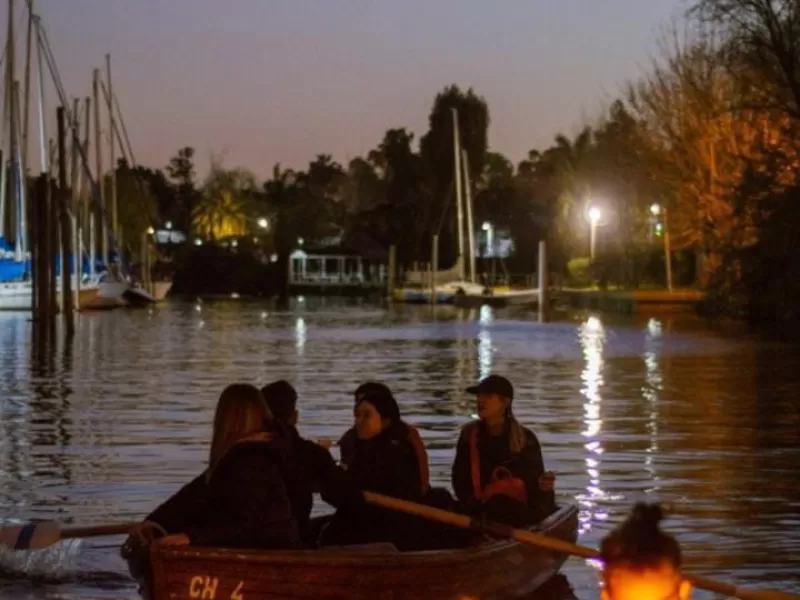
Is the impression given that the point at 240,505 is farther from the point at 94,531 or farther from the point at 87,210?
the point at 87,210

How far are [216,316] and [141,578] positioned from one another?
67309mm

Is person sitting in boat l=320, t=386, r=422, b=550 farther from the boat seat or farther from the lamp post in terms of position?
the lamp post

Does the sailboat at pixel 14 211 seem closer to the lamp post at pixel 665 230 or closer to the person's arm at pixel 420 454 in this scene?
the lamp post at pixel 665 230

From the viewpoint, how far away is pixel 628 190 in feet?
293

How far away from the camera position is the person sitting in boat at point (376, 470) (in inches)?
447

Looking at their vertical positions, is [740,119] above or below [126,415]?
above

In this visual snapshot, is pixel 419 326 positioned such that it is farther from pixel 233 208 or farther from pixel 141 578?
pixel 233 208

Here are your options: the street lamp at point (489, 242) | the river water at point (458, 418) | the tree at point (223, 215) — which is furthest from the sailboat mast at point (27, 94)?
the tree at point (223, 215)

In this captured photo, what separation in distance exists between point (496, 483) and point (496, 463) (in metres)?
0.25

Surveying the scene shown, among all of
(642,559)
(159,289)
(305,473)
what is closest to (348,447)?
(305,473)

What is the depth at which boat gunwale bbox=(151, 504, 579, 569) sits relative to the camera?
949 cm

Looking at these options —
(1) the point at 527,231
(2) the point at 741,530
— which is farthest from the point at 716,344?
(1) the point at 527,231

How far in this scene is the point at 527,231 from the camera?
129 metres

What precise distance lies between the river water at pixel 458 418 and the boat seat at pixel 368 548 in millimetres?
2054
